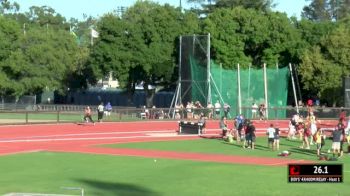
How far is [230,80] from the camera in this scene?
2370 inches

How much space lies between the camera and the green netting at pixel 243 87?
57.8 m

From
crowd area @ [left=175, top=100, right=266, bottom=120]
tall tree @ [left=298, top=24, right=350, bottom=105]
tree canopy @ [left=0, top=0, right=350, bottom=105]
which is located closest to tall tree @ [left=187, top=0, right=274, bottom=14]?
tree canopy @ [left=0, top=0, right=350, bottom=105]

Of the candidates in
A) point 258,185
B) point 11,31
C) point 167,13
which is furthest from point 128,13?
point 258,185

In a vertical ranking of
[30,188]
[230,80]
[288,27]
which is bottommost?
[30,188]

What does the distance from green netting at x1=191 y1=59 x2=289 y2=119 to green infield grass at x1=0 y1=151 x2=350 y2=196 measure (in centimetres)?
2775

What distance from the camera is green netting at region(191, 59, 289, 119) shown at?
57750mm

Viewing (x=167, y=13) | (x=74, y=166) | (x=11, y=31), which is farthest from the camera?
(x=11, y=31)

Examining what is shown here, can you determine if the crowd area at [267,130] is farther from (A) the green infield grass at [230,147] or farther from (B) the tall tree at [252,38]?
(B) the tall tree at [252,38]

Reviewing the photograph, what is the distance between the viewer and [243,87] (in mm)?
59969

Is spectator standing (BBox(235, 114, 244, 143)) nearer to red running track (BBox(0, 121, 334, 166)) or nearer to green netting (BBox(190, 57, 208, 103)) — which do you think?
red running track (BBox(0, 121, 334, 166))

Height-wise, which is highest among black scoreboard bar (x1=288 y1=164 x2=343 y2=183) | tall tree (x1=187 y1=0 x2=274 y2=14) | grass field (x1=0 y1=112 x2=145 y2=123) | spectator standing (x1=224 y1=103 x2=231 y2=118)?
tall tree (x1=187 y1=0 x2=274 y2=14)

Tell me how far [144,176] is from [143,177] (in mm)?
313

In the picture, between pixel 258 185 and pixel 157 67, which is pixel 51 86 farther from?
pixel 258 185

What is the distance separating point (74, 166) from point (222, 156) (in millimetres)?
7167
